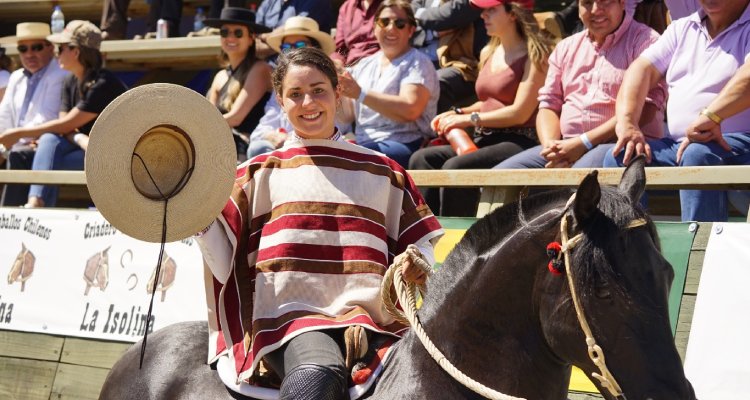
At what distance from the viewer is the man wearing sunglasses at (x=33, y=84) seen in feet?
29.5

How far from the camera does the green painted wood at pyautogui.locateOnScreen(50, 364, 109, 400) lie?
20.6ft

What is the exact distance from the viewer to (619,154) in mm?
5160

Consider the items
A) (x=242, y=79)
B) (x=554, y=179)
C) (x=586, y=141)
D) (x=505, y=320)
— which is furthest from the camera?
(x=242, y=79)

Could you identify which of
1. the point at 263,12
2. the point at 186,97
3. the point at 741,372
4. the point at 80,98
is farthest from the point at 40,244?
the point at 741,372

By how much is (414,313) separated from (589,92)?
3.03 meters

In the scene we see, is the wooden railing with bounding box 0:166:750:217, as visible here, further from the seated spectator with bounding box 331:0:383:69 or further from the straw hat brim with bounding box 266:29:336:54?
the seated spectator with bounding box 331:0:383:69

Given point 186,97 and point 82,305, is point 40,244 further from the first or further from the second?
point 186,97

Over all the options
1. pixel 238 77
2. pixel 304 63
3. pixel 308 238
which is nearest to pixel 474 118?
pixel 238 77

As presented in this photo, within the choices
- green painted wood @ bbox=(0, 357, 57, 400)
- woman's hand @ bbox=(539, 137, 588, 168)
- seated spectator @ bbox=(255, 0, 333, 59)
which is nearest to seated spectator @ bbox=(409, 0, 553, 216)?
woman's hand @ bbox=(539, 137, 588, 168)

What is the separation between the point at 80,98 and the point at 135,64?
2484 millimetres

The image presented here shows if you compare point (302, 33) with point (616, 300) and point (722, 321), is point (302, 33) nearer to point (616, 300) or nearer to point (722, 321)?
point (722, 321)

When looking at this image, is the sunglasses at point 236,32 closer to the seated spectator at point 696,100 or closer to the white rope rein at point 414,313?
the seated spectator at point 696,100

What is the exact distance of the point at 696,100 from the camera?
200 inches

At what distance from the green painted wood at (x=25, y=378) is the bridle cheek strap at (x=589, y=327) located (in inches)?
188
